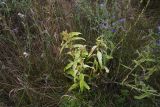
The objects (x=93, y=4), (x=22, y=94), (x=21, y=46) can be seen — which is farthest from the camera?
(x=93, y=4)

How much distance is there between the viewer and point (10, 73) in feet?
8.00

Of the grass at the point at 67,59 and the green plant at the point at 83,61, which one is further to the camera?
the grass at the point at 67,59

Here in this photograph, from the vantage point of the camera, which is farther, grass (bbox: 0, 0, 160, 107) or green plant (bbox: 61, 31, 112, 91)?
grass (bbox: 0, 0, 160, 107)

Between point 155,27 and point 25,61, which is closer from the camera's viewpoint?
point 25,61

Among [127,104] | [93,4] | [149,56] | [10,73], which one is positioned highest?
[93,4]

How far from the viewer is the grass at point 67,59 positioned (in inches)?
90.4

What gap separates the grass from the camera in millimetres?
2295

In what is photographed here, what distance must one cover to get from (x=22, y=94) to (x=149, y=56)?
894 millimetres

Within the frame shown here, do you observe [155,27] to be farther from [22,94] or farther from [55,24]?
[22,94]

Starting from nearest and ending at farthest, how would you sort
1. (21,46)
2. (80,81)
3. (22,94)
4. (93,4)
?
(80,81), (22,94), (21,46), (93,4)

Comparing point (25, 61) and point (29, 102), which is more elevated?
point (25, 61)

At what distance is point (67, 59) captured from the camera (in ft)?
7.98

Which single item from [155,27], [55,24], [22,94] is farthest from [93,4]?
[22,94]

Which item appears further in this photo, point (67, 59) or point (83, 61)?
point (67, 59)
